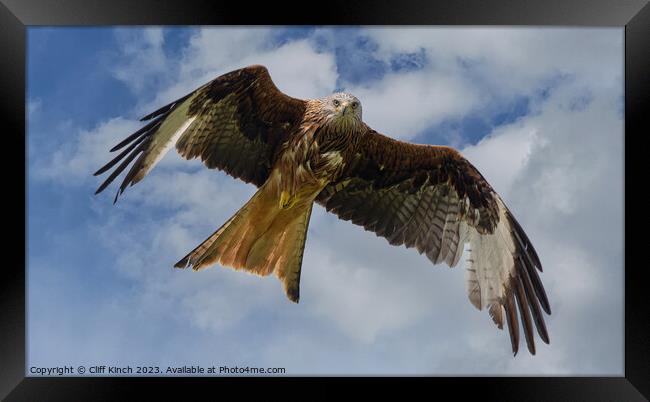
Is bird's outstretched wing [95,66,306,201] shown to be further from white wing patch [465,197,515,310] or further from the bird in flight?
white wing patch [465,197,515,310]

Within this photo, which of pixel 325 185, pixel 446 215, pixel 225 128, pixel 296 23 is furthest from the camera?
pixel 446 215

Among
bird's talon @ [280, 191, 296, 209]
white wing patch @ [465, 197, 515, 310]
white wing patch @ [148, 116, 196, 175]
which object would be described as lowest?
white wing patch @ [465, 197, 515, 310]

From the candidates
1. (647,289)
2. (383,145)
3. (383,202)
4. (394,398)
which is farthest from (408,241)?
(647,289)

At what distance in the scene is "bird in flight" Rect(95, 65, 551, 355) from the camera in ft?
13.6

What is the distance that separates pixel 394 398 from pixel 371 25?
2.17 metres

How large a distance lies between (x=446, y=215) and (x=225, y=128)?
170cm

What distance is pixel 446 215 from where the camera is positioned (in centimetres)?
471

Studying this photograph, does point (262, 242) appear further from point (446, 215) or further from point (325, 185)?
point (446, 215)

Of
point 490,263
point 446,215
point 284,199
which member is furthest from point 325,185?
point 490,263

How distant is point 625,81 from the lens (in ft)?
12.6

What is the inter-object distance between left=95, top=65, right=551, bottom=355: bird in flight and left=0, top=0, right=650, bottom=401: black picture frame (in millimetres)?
462

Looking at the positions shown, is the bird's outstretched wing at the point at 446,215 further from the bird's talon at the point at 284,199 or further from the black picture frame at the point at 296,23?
the black picture frame at the point at 296,23

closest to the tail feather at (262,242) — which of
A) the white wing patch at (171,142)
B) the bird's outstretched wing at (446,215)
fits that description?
the bird's outstretched wing at (446,215)

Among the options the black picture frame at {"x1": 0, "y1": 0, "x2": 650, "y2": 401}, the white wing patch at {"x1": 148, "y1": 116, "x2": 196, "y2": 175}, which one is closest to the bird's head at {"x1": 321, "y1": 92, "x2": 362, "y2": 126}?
the black picture frame at {"x1": 0, "y1": 0, "x2": 650, "y2": 401}
